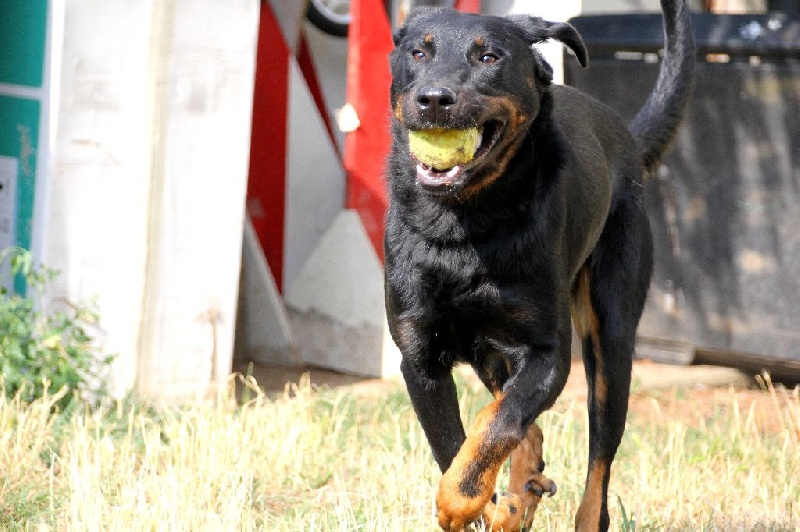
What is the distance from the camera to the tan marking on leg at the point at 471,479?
12.5 feet

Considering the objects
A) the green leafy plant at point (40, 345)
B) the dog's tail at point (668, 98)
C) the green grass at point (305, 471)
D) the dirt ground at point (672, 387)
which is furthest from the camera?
the dirt ground at point (672, 387)

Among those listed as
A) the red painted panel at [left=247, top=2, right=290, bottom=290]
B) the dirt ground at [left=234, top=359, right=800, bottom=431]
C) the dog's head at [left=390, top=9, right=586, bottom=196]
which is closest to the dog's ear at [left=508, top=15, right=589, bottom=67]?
the dog's head at [left=390, top=9, right=586, bottom=196]

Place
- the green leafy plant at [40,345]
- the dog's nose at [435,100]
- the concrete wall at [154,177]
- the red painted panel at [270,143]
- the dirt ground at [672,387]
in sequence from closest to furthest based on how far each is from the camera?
the dog's nose at [435,100], the green leafy plant at [40,345], the concrete wall at [154,177], the dirt ground at [672,387], the red painted panel at [270,143]

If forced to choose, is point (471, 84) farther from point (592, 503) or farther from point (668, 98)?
point (668, 98)

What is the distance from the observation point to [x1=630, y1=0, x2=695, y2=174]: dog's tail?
17.7ft

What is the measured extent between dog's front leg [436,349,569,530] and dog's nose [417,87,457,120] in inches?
35.0

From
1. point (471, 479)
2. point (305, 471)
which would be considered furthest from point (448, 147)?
point (305, 471)

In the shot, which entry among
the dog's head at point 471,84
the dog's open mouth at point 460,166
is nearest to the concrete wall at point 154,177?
the dog's head at point 471,84

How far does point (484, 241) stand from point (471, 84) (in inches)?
19.8

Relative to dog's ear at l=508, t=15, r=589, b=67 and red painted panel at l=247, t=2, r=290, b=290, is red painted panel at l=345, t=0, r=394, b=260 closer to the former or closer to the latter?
red painted panel at l=247, t=2, r=290, b=290

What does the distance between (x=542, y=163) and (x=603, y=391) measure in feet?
3.40

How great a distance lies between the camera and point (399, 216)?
4.20m

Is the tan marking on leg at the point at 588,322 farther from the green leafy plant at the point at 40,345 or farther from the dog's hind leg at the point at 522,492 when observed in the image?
the green leafy plant at the point at 40,345

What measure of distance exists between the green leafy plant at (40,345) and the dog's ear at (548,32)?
8.25ft
